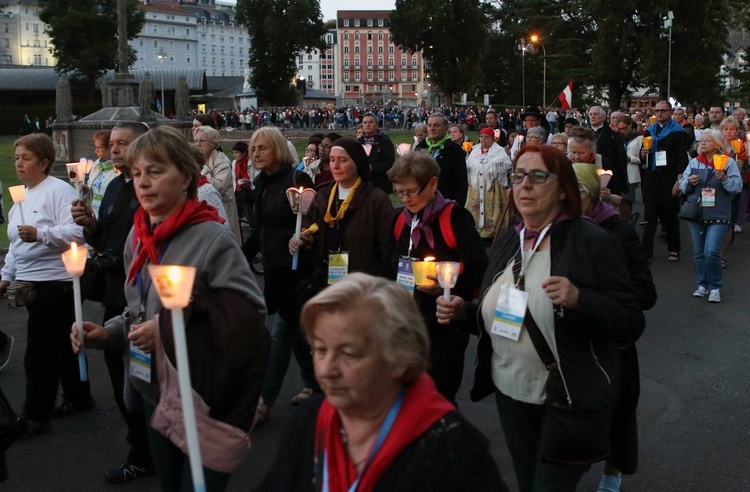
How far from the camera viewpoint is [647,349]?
7816mm

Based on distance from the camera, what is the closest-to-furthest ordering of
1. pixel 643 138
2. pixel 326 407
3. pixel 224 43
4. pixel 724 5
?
1. pixel 326 407
2. pixel 643 138
3. pixel 724 5
4. pixel 224 43

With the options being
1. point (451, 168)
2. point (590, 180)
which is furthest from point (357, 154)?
point (451, 168)

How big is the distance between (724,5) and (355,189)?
4971cm

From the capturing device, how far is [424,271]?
4.19m

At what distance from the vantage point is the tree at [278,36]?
81.6m

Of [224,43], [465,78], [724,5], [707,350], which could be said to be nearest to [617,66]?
[724,5]

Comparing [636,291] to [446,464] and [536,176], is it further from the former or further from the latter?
[446,464]

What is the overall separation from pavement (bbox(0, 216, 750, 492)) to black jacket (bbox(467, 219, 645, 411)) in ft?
6.07

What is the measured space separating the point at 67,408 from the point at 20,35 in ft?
443

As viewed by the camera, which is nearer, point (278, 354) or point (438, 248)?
point (438, 248)

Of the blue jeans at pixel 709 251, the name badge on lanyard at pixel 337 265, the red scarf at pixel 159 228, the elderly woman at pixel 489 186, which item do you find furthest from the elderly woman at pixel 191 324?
the elderly woman at pixel 489 186

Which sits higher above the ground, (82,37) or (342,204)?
(82,37)

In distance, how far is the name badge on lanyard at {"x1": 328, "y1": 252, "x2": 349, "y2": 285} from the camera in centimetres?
547

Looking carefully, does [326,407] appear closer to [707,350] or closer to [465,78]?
[707,350]
